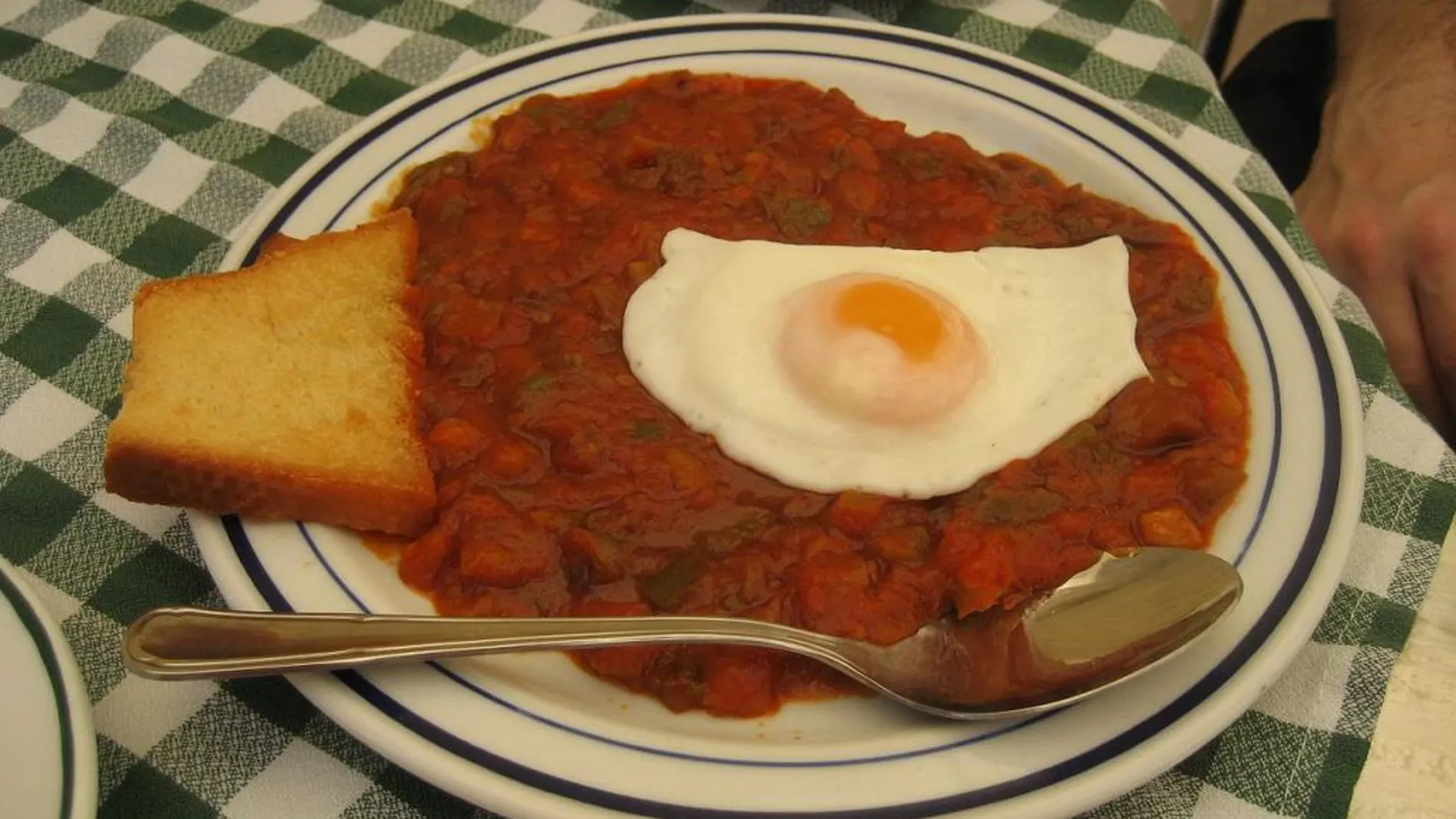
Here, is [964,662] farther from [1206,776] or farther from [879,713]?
[1206,776]

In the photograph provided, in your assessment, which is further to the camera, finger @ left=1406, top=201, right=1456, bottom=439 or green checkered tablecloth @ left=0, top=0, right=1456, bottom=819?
finger @ left=1406, top=201, right=1456, bottom=439

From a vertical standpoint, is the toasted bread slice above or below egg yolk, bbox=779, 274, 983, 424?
below

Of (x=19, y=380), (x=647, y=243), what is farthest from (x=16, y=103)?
(x=647, y=243)

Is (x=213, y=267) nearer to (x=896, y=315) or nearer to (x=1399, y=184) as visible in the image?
(x=896, y=315)

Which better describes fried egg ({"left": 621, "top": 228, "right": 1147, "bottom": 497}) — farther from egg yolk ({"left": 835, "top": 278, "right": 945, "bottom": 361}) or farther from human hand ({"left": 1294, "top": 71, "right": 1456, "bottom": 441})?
human hand ({"left": 1294, "top": 71, "right": 1456, "bottom": 441})

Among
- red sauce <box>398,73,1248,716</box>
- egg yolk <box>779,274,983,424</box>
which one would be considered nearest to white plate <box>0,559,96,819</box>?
red sauce <box>398,73,1248,716</box>

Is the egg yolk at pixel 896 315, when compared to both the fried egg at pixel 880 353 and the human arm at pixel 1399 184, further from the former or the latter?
the human arm at pixel 1399 184
